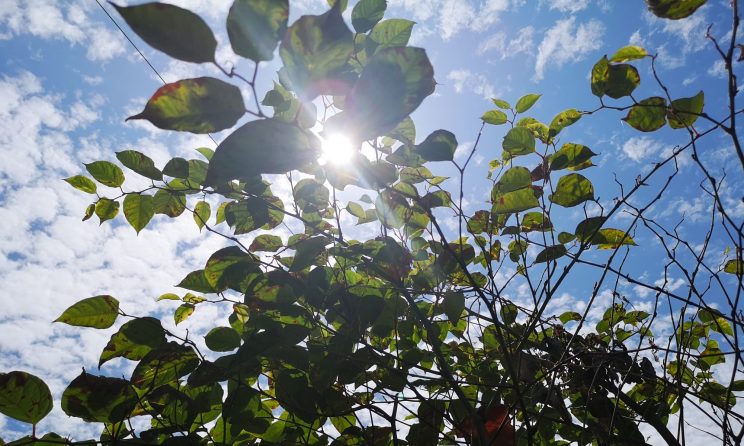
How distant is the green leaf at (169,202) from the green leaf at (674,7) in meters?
1.32

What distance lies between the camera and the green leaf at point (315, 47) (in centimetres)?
58

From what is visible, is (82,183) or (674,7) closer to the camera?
(674,7)

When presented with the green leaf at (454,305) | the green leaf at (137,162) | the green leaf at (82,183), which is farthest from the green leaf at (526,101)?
the green leaf at (82,183)

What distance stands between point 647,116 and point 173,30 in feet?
3.44

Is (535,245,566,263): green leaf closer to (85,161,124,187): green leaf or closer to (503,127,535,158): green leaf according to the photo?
(503,127,535,158): green leaf

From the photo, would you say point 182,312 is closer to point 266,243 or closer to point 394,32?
point 266,243

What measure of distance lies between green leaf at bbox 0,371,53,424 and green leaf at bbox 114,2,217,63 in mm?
885

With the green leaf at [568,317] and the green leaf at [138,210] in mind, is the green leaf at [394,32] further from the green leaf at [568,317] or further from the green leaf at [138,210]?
the green leaf at [568,317]

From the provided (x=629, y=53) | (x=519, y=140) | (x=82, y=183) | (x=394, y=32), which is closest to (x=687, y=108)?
(x=629, y=53)

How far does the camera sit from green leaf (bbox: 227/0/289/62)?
58cm

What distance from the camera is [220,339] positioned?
3.97ft

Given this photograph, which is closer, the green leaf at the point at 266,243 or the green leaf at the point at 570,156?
the green leaf at the point at 570,156

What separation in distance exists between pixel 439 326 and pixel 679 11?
1.22m

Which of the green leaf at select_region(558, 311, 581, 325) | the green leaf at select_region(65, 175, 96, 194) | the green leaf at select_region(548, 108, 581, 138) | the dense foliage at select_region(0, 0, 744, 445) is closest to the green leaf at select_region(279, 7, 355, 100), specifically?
the dense foliage at select_region(0, 0, 744, 445)
